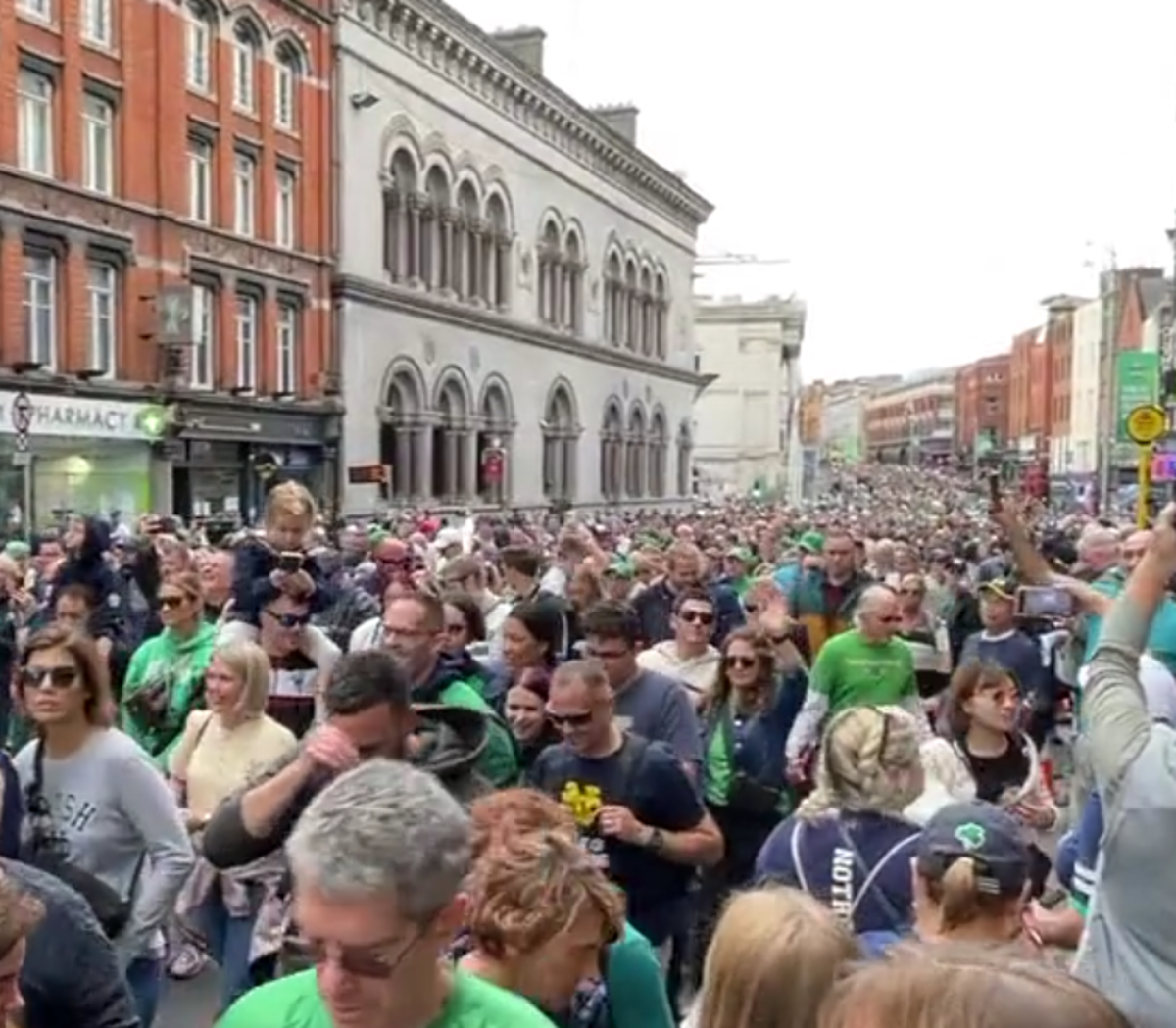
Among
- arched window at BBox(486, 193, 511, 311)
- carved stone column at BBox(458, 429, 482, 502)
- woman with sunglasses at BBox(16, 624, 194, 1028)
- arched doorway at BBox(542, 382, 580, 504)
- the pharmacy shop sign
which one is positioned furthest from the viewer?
arched doorway at BBox(542, 382, 580, 504)

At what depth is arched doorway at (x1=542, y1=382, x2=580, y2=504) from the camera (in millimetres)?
47031

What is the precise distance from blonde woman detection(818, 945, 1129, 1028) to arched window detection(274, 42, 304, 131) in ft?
105

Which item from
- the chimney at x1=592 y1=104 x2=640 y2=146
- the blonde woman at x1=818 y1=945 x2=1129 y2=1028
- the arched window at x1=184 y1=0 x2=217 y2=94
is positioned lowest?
the blonde woman at x1=818 y1=945 x2=1129 y2=1028

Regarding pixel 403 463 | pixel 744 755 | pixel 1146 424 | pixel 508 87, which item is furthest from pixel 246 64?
pixel 744 755

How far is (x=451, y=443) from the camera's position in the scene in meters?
39.5

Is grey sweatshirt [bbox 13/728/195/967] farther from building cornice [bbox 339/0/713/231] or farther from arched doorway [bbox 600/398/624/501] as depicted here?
arched doorway [bbox 600/398/624/501]

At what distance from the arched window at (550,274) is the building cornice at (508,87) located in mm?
2928

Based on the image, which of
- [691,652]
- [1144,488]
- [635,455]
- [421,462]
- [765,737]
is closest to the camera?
[765,737]

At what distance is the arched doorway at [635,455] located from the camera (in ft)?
181

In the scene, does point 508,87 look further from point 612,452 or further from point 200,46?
point 612,452

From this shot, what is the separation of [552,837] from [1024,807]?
9.67 feet

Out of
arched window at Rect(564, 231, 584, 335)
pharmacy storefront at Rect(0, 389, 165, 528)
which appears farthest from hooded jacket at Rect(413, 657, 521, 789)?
arched window at Rect(564, 231, 584, 335)

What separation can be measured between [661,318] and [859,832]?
5679cm

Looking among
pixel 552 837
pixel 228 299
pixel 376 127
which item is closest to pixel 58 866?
pixel 552 837
